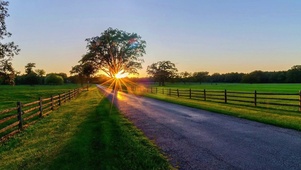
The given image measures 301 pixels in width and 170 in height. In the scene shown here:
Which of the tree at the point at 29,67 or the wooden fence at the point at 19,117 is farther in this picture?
the tree at the point at 29,67

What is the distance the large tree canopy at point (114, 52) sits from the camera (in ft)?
153

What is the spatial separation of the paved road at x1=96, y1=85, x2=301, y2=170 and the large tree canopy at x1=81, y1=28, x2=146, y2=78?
39030mm

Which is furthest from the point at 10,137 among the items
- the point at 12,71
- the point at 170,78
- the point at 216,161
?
the point at 170,78

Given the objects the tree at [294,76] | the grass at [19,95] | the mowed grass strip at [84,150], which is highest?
the tree at [294,76]

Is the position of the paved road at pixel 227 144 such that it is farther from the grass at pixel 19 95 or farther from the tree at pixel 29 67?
the tree at pixel 29 67

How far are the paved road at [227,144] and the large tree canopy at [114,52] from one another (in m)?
39.0

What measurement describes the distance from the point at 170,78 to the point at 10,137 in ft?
337

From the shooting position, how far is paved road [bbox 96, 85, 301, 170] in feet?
17.3

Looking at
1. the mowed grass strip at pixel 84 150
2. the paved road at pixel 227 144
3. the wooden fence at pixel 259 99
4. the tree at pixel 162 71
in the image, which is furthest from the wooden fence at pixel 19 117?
the tree at pixel 162 71

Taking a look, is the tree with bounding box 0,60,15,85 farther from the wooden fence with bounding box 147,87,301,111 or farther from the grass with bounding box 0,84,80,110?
the wooden fence with bounding box 147,87,301,111

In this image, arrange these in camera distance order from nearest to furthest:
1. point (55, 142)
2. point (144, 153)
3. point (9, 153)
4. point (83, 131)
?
point (144, 153) < point (9, 153) < point (55, 142) < point (83, 131)

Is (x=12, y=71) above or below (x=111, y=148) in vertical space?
above

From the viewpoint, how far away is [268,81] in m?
116

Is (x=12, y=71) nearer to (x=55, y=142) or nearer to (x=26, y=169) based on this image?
(x=55, y=142)
